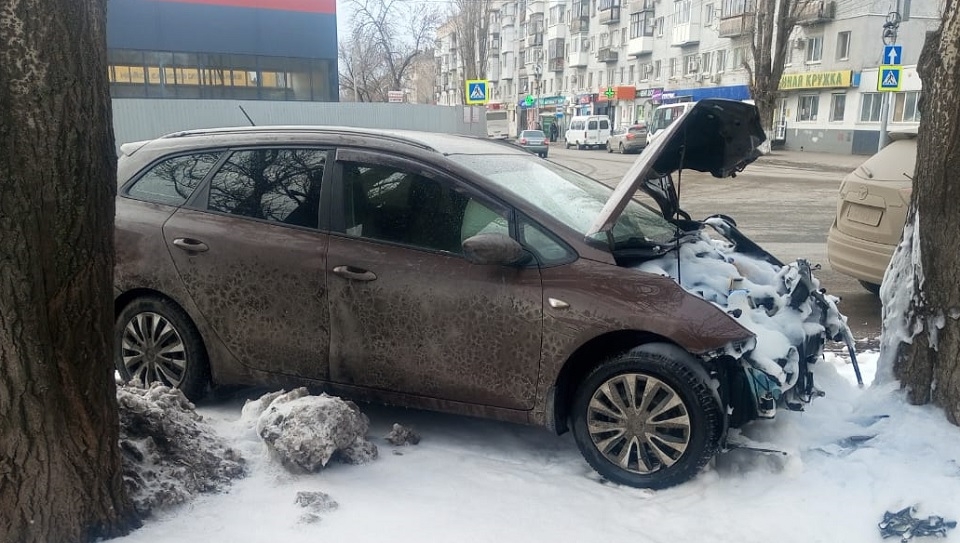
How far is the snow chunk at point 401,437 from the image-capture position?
3.68 meters

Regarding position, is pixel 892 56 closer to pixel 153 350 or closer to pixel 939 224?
pixel 939 224

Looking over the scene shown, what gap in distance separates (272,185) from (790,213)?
11.4 meters

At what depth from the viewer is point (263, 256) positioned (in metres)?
3.78

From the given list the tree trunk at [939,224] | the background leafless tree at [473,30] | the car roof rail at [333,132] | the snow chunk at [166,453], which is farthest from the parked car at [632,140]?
the snow chunk at [166,453]

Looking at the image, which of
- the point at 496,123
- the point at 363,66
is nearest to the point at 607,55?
the point at 496,123

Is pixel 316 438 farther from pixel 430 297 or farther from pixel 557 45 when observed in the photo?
pixel 557 45

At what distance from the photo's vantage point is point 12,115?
7.32 ft

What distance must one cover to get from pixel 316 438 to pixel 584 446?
1208 mm

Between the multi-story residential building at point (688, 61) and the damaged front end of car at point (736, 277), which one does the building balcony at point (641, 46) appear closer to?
the multi-story residential building at point (688, 61)

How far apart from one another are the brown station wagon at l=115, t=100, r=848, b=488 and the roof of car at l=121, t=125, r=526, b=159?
0.06 ft

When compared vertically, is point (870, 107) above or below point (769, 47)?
below

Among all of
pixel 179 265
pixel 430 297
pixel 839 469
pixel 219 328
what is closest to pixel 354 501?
pixel 430 297

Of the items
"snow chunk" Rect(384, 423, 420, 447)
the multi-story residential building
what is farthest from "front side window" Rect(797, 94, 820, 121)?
"snow chunk" Rect(384, 423, 420, 447)

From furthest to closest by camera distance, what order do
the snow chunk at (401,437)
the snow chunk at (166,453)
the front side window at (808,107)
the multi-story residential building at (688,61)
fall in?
the front side window at (808,107) → the multi-story residential building at (688,61) → the snow chunk at (401,437) → the snow chunk at (166,453)
